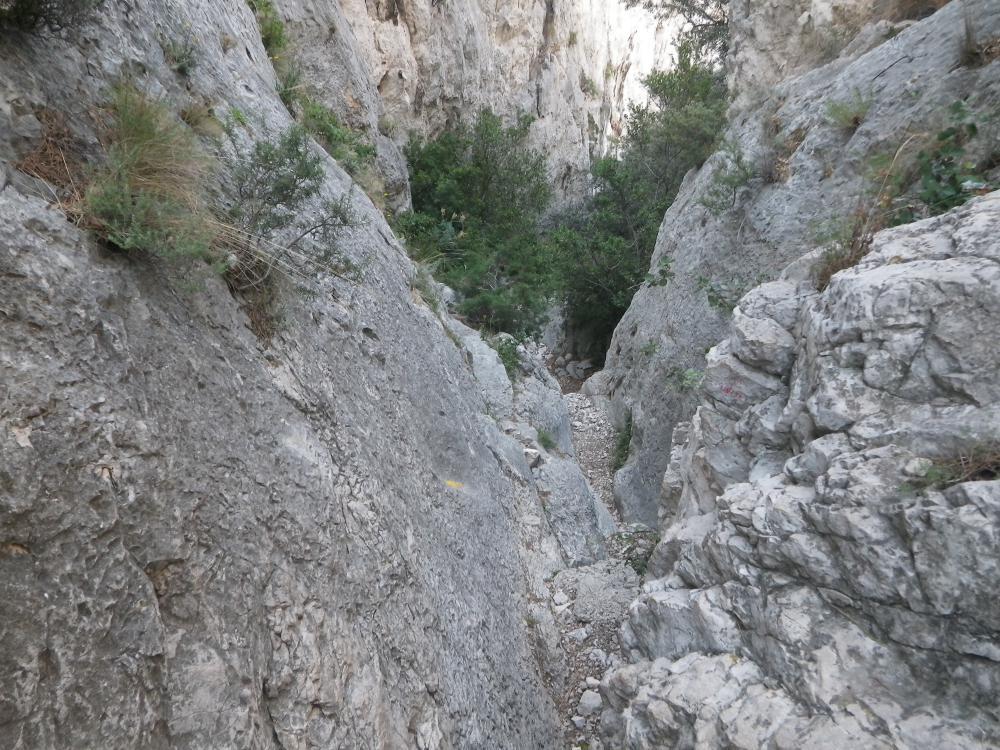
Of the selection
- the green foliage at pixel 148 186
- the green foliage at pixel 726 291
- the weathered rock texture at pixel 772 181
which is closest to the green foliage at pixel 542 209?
the weathered rock texture at pixel 772 181

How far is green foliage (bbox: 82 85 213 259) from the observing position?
8.30ft

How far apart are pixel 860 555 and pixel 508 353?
750 cm

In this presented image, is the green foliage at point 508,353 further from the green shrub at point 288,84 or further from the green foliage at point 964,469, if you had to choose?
the green foliage at point 964,469

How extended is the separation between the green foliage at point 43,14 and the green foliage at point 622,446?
9.02 m

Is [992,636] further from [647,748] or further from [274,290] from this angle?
[274,290]

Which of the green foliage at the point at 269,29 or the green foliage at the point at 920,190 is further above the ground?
the green foliage at the point at 920,190

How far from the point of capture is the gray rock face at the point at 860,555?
9.02 ft

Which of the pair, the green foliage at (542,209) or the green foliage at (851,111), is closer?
the green foliage at (851,111)

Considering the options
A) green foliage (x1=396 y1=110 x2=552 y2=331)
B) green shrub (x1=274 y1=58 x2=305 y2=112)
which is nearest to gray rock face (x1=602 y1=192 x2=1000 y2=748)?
green shrub (x1=274 y1=58 x2=305 y2=112)

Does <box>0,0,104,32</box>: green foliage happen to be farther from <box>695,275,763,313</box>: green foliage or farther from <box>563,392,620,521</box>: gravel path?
<box>563,392,620,521</box>: gravel path

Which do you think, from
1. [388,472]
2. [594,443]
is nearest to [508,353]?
[594,443]

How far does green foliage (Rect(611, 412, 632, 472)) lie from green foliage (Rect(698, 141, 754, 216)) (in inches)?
158

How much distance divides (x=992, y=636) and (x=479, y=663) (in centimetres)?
317

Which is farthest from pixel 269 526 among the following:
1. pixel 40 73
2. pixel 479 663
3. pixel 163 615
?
pixel 40 73
